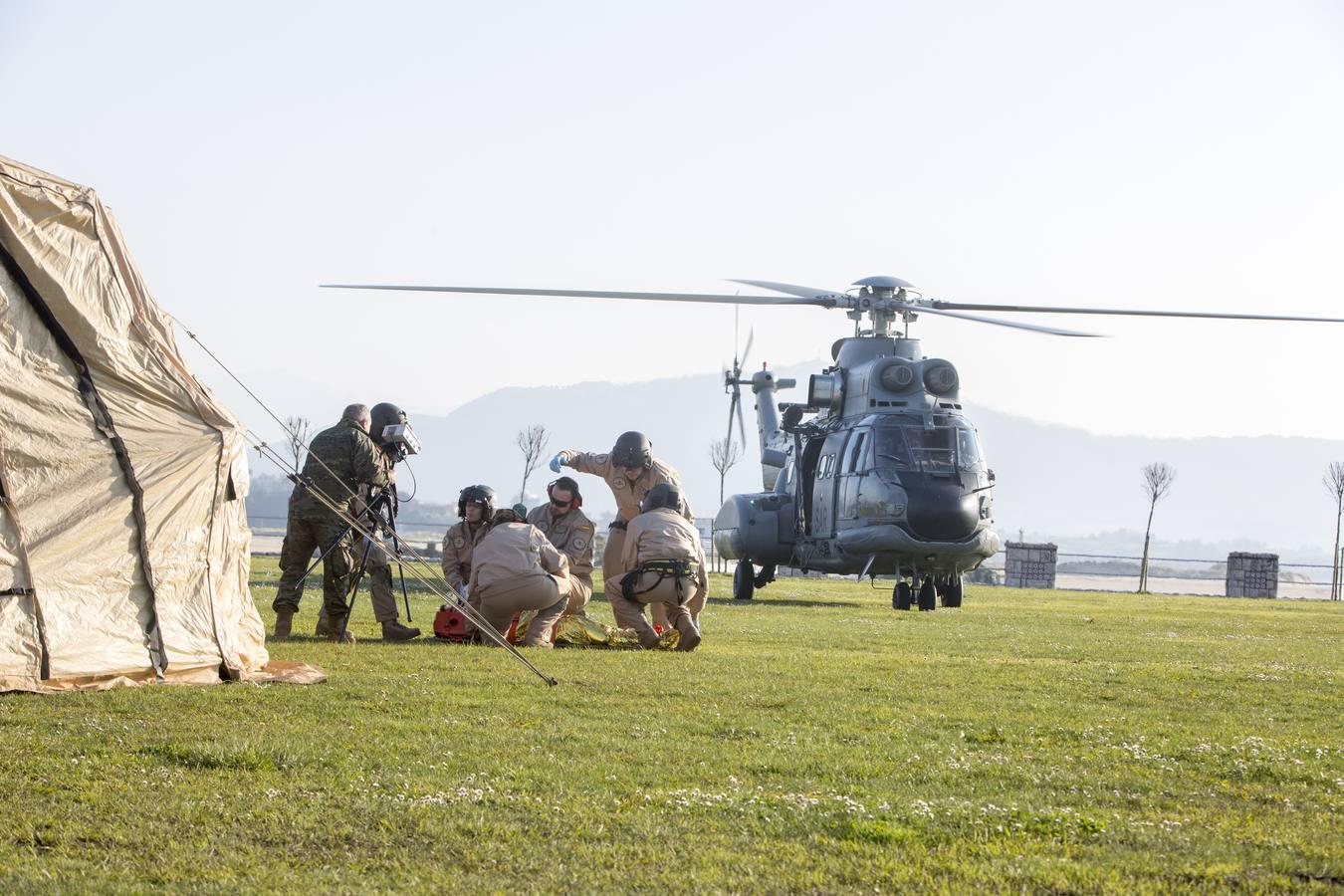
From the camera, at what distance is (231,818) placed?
6086mm

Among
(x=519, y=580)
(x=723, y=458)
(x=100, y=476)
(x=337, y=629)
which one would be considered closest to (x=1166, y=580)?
(x=723, y=458)

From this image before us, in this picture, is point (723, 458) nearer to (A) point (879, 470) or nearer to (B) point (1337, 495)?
(B) point (1337, 495)

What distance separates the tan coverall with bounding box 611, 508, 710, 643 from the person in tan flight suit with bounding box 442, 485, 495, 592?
1713mm

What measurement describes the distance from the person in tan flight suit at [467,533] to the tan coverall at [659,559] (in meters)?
1.71

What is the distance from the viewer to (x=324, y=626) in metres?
14.4

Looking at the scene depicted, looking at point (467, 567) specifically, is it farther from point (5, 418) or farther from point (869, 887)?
point (869, 887)

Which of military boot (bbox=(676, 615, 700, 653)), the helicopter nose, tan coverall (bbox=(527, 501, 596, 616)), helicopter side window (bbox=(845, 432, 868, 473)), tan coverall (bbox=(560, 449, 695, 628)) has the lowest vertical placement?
military boot (bbox=(676, 615, 700, 653))

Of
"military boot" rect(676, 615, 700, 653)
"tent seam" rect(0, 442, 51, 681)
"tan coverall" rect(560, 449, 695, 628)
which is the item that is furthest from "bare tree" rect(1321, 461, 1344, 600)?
"tent seam" rect(0, 442, 51, 681)

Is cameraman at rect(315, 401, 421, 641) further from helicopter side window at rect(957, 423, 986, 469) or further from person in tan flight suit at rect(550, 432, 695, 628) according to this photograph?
helicopter side window at rect(957, 423, 986, 469)

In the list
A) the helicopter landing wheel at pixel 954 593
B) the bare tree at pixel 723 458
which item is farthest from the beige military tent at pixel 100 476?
the bare tree at pixel 723 458

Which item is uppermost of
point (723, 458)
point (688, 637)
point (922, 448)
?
point (723, 458)

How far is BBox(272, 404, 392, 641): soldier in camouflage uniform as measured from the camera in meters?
14.1

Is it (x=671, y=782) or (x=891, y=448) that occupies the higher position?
(x=891, y=448)

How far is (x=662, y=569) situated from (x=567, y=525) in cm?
202
